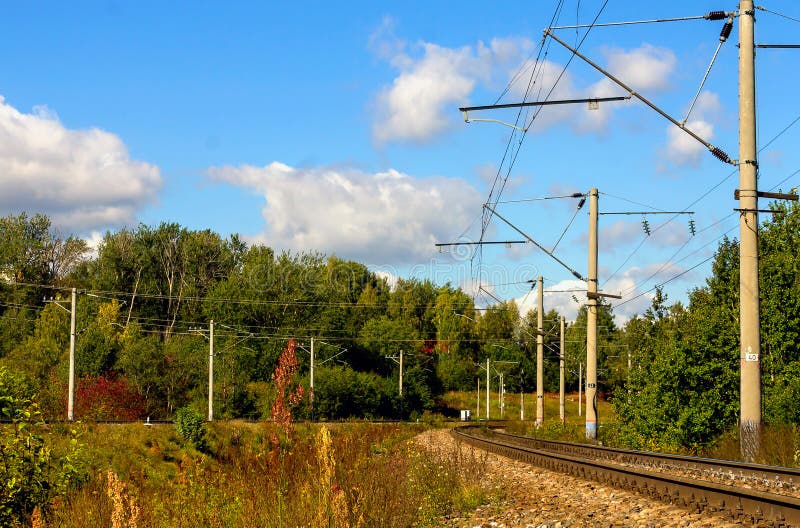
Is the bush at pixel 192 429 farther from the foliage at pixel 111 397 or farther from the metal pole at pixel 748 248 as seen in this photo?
the foliage at pixel 111 397

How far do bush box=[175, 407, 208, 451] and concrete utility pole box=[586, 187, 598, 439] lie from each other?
16731 millimetres

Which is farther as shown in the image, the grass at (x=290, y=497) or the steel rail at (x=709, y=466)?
the steel rail at (x=709, y=466)

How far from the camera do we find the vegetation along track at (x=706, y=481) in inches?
379

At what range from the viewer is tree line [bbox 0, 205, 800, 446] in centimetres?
3056

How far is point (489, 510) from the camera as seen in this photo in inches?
472

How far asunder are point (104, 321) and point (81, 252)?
17609 millimetres

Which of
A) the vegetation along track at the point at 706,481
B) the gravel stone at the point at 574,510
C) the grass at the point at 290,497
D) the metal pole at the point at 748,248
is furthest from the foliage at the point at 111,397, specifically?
the gravel stone at the point at 574,510

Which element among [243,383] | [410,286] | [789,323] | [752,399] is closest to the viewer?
[752,399]

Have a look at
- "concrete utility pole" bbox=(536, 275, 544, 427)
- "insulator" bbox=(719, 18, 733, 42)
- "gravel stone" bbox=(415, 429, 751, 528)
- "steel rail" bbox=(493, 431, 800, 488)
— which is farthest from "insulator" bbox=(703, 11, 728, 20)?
"concrete utility pole" bbox=(536, 275, 544, 427)

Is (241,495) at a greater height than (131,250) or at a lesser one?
lesser

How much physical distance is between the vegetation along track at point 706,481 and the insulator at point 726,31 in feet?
27.9

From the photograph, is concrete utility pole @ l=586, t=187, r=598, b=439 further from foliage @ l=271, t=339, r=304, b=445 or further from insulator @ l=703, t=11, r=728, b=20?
foliage @ l=271, t=339, r=304, b=445

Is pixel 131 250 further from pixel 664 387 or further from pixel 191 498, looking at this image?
pixel 191 498

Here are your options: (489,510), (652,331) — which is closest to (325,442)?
(489,510)
